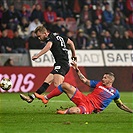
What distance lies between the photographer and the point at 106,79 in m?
12.6

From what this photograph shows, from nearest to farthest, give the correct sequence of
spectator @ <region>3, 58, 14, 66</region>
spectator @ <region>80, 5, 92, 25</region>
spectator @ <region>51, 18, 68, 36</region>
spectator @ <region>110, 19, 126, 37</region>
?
spectator @ <region>3, 58, 14, 66</region>
spectator @ <region>51, 18, 68, 36</region>
spectator @ <region>80, 5, 92, 25</region>
spectator @ <region>110, 19, 126, 37</region>

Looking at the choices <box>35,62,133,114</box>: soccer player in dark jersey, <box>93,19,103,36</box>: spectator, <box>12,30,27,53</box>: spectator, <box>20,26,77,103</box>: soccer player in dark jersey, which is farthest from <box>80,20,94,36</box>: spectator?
<box>35,62,133,114</box>: soccer player in dark jersey

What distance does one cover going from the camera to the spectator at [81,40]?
993 inches

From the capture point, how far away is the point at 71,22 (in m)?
26.4

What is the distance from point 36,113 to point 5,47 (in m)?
10.3

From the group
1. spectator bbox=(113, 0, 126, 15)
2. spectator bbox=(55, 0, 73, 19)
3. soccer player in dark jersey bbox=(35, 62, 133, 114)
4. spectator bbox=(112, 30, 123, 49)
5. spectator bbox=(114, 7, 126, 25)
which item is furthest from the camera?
spectator bbox=(113, 0, 126, 15)

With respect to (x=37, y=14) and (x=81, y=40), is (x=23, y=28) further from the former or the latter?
(x=81, y=40)

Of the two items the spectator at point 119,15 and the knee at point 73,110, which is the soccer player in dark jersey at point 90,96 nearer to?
the knee at point 73,110

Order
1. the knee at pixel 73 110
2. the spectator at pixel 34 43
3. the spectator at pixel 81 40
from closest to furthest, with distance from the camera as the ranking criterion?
the knee at pixel 73 110 → the spectator at pixel 34 43 → the spectator at pixel 81 40

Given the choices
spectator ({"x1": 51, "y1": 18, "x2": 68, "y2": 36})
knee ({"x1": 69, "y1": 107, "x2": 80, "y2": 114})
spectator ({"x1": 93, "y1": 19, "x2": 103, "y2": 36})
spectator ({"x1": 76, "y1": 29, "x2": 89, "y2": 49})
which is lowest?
spectator ({"x1": 76, "y1": 29, "x2": 89, "y2": 49})

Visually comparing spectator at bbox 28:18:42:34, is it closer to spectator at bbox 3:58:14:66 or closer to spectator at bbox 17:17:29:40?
spectator at bbox 17:17:29:40

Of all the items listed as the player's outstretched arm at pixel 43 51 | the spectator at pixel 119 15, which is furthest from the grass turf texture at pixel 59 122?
the spectator at pixel 119 15

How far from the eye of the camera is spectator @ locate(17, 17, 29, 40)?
24308mm

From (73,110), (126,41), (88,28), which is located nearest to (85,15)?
(88,28)
